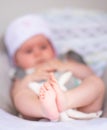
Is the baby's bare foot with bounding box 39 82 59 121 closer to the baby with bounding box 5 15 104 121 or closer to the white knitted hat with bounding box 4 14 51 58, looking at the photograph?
the baby with bounding box 5 15 104 121

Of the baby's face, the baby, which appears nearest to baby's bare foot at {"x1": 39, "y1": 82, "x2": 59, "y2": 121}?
the baby

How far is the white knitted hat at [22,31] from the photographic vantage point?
4.55 ft

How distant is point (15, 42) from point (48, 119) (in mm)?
565

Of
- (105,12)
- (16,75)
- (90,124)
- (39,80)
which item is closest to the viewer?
(90,124)

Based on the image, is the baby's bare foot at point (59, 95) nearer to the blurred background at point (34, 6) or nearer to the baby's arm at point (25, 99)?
the baby's arm at point (25, 99)

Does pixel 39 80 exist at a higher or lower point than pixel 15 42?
lower

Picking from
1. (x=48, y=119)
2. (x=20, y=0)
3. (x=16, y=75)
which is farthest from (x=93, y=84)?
(x=20, y=0)

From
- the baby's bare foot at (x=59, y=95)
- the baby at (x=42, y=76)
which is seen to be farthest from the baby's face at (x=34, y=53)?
the baby's bare foot at (x=59, y=95)

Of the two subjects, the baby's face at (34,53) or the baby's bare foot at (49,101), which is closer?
the baby's bare foot at (49,101)

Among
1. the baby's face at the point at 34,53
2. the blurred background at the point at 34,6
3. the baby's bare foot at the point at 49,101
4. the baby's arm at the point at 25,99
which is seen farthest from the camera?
the blurred background at the point at 34,6

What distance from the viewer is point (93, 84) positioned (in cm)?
108

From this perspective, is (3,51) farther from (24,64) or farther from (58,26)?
(58,26)

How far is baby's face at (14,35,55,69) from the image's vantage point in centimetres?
135

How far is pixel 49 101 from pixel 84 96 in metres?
0.21
